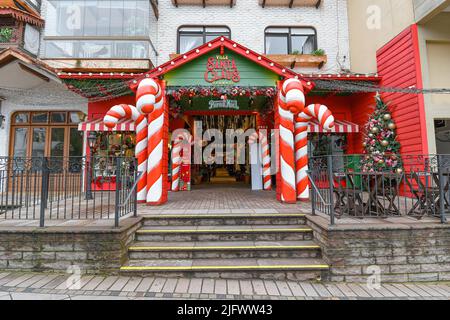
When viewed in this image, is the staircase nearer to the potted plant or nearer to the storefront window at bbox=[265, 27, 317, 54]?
the potted plant

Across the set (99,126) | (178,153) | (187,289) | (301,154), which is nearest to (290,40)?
(301,154)

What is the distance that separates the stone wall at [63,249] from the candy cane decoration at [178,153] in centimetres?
592

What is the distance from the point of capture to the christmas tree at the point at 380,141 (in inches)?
302

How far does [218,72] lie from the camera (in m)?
6.66

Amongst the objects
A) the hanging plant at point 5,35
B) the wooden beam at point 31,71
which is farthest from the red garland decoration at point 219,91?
the hanging plant at point 5,35

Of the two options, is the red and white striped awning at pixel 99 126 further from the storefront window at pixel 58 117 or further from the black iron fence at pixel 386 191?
the black iron fence at pixel 386 191

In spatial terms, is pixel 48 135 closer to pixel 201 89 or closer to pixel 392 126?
pixel 201 89

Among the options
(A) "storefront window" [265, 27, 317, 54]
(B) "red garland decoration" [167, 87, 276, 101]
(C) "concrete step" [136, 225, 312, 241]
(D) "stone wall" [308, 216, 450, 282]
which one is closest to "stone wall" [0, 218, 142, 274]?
(C) "concrete step" [136, 225, 312, 241]

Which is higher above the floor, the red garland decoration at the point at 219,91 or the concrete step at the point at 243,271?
the red garland decoration at the point at 219,91

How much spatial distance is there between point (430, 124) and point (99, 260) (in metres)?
9.01

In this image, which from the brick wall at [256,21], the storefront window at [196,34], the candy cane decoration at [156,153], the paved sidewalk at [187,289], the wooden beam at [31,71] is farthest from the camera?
the storefront window at [196,34]

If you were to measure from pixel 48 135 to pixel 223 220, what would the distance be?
30.4 ft

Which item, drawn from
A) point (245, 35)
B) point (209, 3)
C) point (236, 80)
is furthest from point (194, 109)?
point (209, 3)
